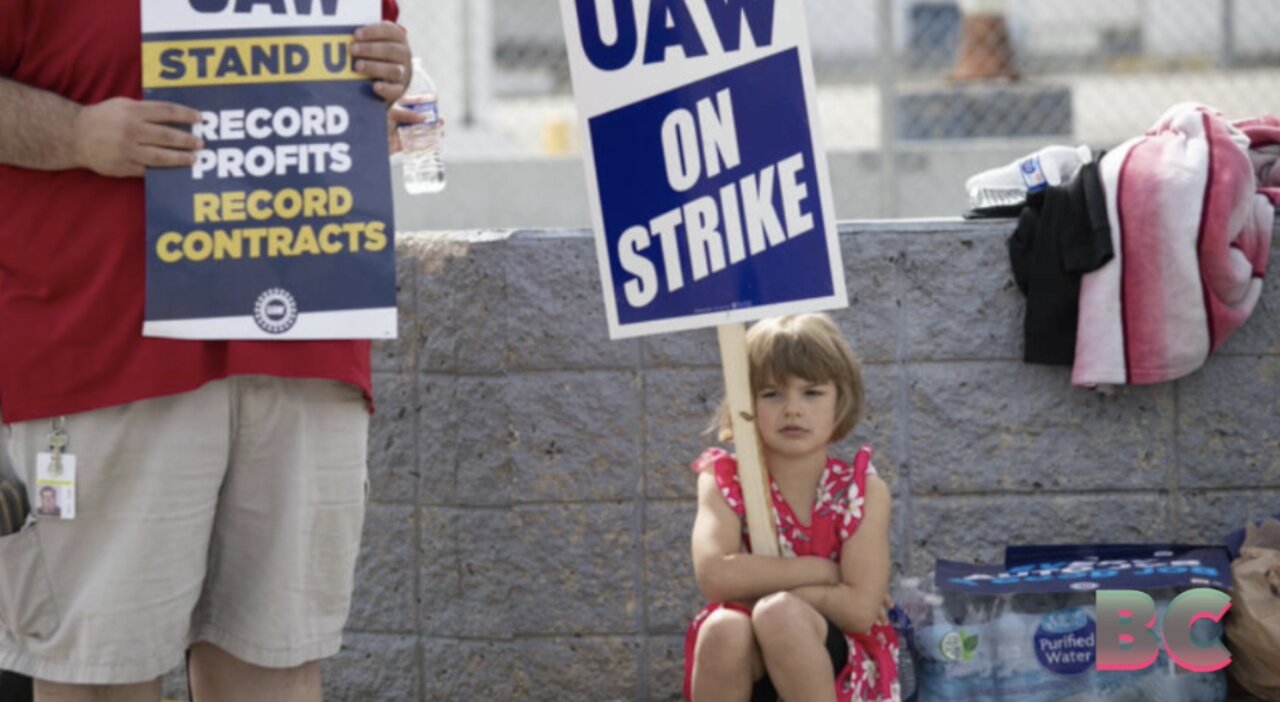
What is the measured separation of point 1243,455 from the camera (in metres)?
4.67

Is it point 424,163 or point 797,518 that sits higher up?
point 424,163

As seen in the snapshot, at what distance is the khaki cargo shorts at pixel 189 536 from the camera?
2.94 m

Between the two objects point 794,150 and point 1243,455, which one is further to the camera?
point 1243,455

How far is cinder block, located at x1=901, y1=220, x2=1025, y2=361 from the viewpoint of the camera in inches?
182

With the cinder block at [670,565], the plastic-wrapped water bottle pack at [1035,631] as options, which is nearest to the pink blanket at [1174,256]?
the plastic-wrapped water bottle pack at [1035,631]

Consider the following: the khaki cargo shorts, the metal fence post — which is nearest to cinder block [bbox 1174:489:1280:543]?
the metal fence post

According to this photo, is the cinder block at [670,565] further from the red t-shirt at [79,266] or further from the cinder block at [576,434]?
the red t-shirt at [79,266]

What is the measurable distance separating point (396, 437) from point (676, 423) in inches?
28.5

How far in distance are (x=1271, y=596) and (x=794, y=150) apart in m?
1.67

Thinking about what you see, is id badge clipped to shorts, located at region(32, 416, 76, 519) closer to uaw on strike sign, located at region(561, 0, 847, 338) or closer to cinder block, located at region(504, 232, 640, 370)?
uaw on strike sign, located at region(561, 0, 847, 338)

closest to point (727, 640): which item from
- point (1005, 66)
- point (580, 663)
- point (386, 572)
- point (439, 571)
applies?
point (580, 663)

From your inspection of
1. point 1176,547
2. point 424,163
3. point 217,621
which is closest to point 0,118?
point 217,621

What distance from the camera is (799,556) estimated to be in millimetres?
3738

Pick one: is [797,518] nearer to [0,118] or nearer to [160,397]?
[160,397]
